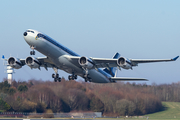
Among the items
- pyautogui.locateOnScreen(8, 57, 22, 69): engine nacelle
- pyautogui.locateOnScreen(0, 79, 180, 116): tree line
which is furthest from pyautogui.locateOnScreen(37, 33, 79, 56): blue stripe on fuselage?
pyautogui.locateOnScreen(0, 79, 180, 116): tree line

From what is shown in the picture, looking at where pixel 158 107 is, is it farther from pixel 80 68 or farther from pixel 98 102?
pixel 80 68

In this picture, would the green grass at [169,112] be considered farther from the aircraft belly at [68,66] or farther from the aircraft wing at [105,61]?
the aircraft belly at [68,66]

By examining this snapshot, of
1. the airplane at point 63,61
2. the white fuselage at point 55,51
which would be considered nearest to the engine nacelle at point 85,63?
the airplane at point 63,61

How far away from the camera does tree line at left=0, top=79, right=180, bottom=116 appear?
6291 centimetres

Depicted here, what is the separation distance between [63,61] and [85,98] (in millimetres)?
25881

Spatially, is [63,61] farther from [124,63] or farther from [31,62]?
[124,63]

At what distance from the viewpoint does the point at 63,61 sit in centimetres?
4294

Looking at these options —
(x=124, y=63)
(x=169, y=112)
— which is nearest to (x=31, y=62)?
(x=124, y=63)

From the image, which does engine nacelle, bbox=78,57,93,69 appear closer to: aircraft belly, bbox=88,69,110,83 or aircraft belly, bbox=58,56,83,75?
aircraft belly, bbox=58,56,83,75

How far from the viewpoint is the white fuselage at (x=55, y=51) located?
39.4 metres

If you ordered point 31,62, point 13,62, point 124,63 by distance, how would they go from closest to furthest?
1. point 124,63
2. point 31,62
3. point 13,62

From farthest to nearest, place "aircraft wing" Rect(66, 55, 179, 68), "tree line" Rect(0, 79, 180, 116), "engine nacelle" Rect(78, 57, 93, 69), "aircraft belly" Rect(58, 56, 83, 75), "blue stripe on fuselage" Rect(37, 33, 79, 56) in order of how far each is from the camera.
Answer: "tree line" Rect(0, 79, 180, 116) → "engine nacelle" Rect(78, 57, 93, 69) → "aircraft wing" Rect(66, 55, 179, 68) → "aircraft belly" Rect(58, 56, 83, 75) → "blue stripe on fuselage" Rect(37, 33, 79, 56)

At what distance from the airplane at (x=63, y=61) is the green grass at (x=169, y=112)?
61.2 ft

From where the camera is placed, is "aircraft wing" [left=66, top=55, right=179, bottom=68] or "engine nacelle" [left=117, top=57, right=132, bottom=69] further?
"aircraft wing" [left=66, top=55, right=179, bottom=68]
